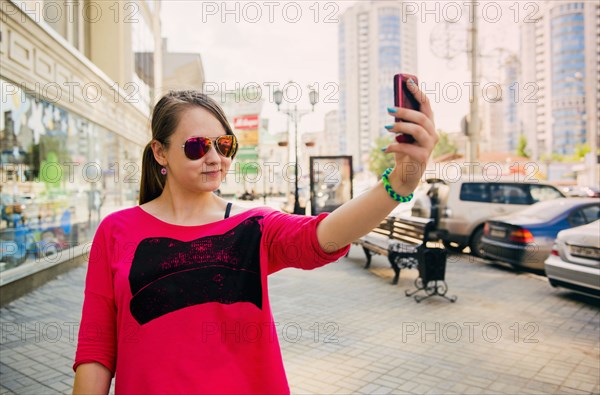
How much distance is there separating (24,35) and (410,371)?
728cm

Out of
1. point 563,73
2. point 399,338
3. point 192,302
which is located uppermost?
point 563,73

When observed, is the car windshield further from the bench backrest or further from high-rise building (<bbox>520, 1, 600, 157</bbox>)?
high-rise building (<bbox>520, 1, 600, 157</bbox>)

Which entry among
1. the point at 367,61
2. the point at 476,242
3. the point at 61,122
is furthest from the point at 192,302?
the point at 367,61

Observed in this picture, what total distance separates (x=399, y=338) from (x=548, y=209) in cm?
544

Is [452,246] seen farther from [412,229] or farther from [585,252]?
[585,252]

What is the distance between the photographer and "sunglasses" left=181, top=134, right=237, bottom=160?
1.72 m

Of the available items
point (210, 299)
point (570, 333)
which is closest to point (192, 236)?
point (210, 299)

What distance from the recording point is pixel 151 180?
6.58 feet

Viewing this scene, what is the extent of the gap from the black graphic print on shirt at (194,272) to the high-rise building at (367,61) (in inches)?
5031

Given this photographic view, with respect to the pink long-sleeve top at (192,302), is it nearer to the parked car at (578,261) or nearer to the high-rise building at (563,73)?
the parked car at (578,261)

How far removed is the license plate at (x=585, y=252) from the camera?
22.9ft

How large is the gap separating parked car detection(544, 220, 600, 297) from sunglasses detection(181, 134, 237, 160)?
652 centimetres

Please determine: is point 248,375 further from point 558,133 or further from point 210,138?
point 558,133

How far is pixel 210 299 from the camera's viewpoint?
160 cm
